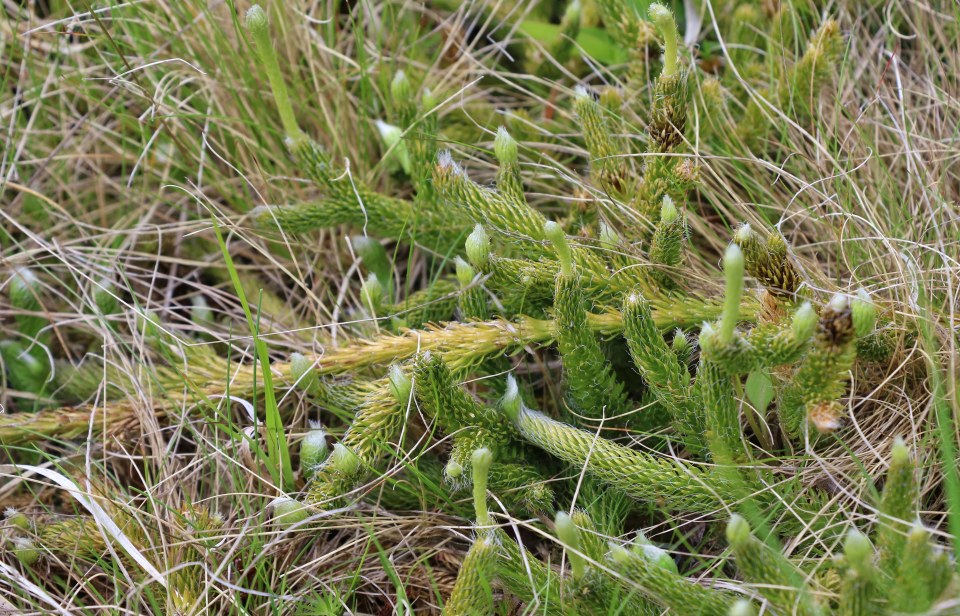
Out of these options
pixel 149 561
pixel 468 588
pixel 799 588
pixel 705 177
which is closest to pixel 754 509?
pixel 799 588

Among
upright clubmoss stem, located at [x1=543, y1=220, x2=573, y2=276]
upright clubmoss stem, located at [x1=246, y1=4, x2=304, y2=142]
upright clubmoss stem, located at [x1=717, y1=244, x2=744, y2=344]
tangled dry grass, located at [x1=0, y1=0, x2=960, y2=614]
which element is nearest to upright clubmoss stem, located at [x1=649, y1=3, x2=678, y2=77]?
tangled dry grass, located at [x1=0, y1=0, x2=960, y2=614]

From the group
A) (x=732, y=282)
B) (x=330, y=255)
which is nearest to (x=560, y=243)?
(x=732, y=282)

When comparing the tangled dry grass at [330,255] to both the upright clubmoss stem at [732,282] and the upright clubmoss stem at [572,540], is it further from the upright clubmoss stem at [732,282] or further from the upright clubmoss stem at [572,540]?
the upright clubmoss stem at [732,282]

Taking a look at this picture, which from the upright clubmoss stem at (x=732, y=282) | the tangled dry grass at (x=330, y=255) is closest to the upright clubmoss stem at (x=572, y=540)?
the tangled dry grass at (x=330, y=255)

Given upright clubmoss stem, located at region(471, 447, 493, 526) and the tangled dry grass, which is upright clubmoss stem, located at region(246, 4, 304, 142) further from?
upright clubmoss stem, located at region(471, 447, 493, 526)

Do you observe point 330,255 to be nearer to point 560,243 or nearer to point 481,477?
point 560,243

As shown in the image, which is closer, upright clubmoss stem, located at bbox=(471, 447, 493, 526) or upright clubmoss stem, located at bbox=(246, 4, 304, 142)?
upright clubmoss stem, located at bbox=(471, 447, 493, 526)
